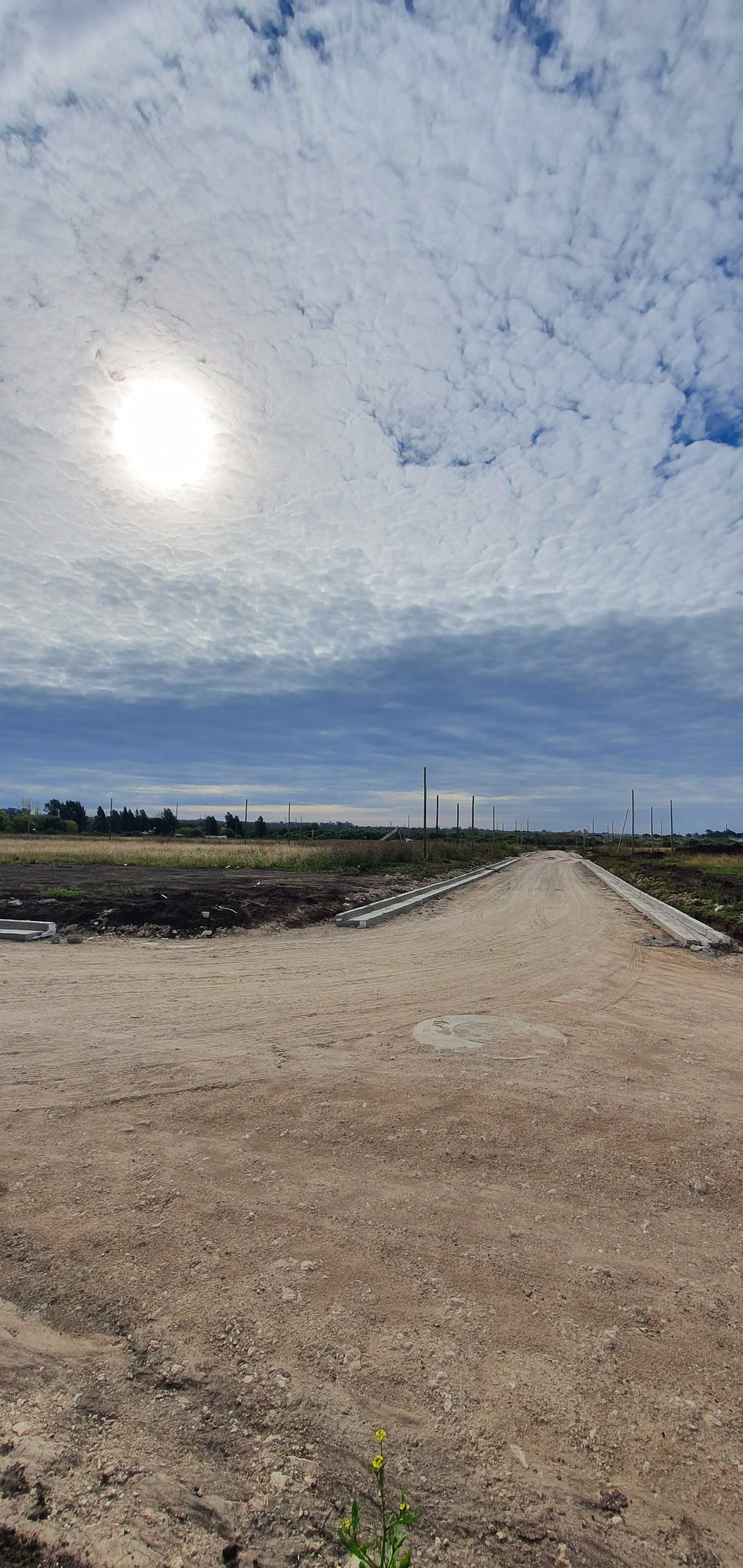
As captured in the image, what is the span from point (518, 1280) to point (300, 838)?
75.8m

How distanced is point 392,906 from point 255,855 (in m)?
21.0

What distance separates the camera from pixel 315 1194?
348 cm

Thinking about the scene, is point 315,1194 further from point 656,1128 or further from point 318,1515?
point 656,1128

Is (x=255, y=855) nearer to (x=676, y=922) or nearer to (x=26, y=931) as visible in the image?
(x=26, y=931)

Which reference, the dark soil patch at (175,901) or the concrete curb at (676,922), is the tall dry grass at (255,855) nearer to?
the dark soil patch at (175,901)

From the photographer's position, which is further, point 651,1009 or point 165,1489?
point 651,1009

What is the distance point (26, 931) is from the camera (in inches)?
459

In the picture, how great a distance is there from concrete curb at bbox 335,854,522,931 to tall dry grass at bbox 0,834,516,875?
719cm

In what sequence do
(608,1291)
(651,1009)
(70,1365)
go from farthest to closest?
(651,1009) → (608,1291) → (70,1365)

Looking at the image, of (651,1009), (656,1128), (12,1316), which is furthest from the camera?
(651,1009)

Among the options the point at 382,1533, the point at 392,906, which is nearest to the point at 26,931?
the point at 392,906

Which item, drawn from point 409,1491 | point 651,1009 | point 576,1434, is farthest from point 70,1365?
point 651,1009

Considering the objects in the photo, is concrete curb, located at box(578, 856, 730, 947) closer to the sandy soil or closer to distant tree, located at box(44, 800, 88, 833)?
the sandy soil

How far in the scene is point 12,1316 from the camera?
2.58 metres
